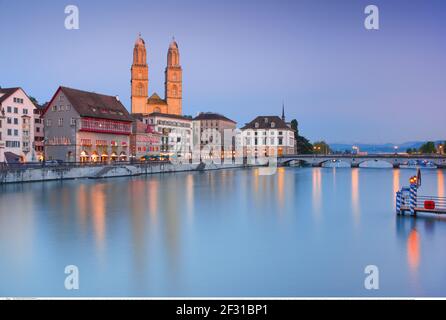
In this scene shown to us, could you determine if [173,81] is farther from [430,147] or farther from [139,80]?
[430,147]

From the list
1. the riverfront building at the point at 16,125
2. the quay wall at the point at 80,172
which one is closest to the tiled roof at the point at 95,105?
the riverfront building at the point at 16,125

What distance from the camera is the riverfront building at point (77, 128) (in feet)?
174

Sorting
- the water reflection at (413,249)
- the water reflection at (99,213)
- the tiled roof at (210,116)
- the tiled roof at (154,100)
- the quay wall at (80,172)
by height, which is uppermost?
the tiled roof at (154,100)

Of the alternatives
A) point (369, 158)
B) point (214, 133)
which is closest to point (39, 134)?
point (214, 133)

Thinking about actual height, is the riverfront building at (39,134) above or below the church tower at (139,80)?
below

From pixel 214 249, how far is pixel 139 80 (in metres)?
89.3

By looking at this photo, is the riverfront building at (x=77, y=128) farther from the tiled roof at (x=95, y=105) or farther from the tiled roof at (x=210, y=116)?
the tiled roof at (x=210, y=116)

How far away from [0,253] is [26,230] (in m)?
4.14

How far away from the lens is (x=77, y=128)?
52.9 metres

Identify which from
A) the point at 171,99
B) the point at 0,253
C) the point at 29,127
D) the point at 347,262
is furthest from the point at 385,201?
the point at 171,99

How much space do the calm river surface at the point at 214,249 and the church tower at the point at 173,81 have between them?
82450 millimetres

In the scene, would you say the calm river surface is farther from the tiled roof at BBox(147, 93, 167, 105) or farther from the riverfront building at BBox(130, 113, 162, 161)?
the tiled roof at BBox(147, 93, 167, 105)

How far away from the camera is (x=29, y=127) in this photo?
173 ft
